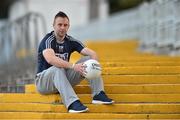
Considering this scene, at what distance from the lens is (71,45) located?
11.1 meters

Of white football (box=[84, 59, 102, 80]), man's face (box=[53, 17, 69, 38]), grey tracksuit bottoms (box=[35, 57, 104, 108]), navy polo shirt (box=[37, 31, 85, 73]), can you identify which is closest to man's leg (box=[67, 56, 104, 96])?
grey tracksuit bottoms (box=[35, 57, 104, 108])

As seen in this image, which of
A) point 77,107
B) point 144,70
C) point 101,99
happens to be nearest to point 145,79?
point 144,70

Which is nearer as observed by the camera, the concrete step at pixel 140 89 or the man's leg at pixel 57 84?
the man's leg at pixel 57 84

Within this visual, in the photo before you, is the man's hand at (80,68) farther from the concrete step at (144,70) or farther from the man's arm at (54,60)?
the concrete step at (144,70)

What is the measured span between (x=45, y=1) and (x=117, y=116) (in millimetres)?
26698

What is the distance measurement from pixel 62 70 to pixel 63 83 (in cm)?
21

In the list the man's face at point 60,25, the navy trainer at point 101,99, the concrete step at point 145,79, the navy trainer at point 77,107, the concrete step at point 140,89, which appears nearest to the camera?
the navy trainer at point 77,107

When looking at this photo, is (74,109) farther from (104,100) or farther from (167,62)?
(167,62)

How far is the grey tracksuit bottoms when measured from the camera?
1040 cm

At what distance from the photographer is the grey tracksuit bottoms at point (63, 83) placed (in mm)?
10398

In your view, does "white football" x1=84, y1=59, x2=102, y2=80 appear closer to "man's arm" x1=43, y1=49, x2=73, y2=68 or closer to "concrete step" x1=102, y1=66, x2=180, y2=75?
"man's arm" x1=43, y1=49, x2=73, y2=68

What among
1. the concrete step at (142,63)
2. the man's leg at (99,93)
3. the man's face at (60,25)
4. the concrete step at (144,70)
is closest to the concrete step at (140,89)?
the man's leg at (99,93)

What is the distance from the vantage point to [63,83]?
10.4 meters

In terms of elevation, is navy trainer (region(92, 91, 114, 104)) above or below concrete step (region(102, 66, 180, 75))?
below
